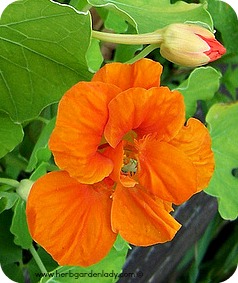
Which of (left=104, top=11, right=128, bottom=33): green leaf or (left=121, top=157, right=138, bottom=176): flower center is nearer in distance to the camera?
(left=121, top=157, right=138, bottom=176): flower center

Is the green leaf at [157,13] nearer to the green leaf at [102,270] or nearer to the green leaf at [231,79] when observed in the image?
the green leaf at [102,270]

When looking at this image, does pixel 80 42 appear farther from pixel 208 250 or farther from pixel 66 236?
pixel 208 250

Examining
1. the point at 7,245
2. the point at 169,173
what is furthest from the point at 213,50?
the point at 7,245

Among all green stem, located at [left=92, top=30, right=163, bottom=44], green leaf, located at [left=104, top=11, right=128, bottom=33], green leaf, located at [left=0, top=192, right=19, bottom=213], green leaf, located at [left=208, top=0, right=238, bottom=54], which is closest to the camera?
green stem, located at [left=92, top=30, right=163, bottom=44]

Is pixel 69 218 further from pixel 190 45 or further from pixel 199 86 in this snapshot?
pixel 199 86

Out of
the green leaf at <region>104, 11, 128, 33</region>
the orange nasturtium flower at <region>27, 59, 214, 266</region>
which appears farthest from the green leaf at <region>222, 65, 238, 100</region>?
the orange nasturtium flower at <region>27, 59, 214, 266</region>

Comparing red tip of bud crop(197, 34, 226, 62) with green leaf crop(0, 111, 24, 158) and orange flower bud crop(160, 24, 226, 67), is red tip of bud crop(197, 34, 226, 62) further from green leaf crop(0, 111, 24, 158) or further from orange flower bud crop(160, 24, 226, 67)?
green leaf crop(0, 111, 24, 158)
